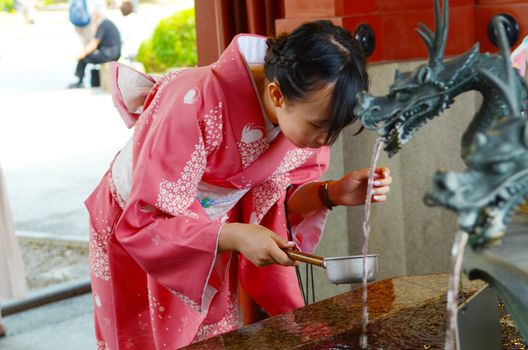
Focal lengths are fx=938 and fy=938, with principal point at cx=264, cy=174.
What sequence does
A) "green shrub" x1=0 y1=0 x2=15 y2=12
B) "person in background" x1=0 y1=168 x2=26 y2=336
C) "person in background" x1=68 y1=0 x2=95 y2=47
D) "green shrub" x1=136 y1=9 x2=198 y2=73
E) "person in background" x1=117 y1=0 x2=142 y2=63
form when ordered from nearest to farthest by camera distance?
"person in background" x1=0 y1=168 x2=26 y2=336 → "person in background" x1=68 y1=0 x2=95 y2=47 → "green shrub" x1=136 y1=9 x2=198 y2=73 → "person in background" x1=117 y1=0 x2=142 y2=63 → "green shrub" x1=0 y1=0 x2=15 y2=12

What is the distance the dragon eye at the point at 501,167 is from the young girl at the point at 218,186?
884mm

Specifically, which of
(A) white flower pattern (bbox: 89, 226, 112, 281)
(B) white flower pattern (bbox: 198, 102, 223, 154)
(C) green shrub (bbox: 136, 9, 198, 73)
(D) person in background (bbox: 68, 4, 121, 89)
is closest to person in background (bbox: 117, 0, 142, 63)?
(C) green shrub (bbox: 136, 9, 198, 73)

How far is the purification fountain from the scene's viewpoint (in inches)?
Result: 44.9

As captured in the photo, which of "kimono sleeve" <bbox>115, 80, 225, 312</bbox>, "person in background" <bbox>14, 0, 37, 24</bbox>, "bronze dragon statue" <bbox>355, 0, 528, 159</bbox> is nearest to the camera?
"bronze dragon statue" <bbox>355, 0, 528, 159</bbox>

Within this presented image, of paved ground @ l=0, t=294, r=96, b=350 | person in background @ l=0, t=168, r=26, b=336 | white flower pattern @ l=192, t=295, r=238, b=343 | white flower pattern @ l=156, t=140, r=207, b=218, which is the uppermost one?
white flower pattern @ l=156, t=140, r=207, b=218

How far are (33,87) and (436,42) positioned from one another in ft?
37.9

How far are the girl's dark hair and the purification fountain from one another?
0.41 m

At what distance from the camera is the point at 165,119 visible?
216 cm

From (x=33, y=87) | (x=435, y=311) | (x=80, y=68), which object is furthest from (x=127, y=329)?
(x=33, y=87)

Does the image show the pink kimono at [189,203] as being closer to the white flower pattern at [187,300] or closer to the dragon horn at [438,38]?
the white flower pattern at [187,300]

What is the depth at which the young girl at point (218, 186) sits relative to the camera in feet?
6.72

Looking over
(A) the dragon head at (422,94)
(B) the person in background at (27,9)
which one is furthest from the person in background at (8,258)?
(B) the person in background at (27,9)

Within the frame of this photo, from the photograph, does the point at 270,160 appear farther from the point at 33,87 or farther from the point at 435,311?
the point at 33,87

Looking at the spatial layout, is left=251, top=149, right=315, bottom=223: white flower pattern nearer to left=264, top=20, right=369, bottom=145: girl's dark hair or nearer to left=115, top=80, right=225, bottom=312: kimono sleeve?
left=115, top=80, right=225, bottom=312: kimono sleeve
